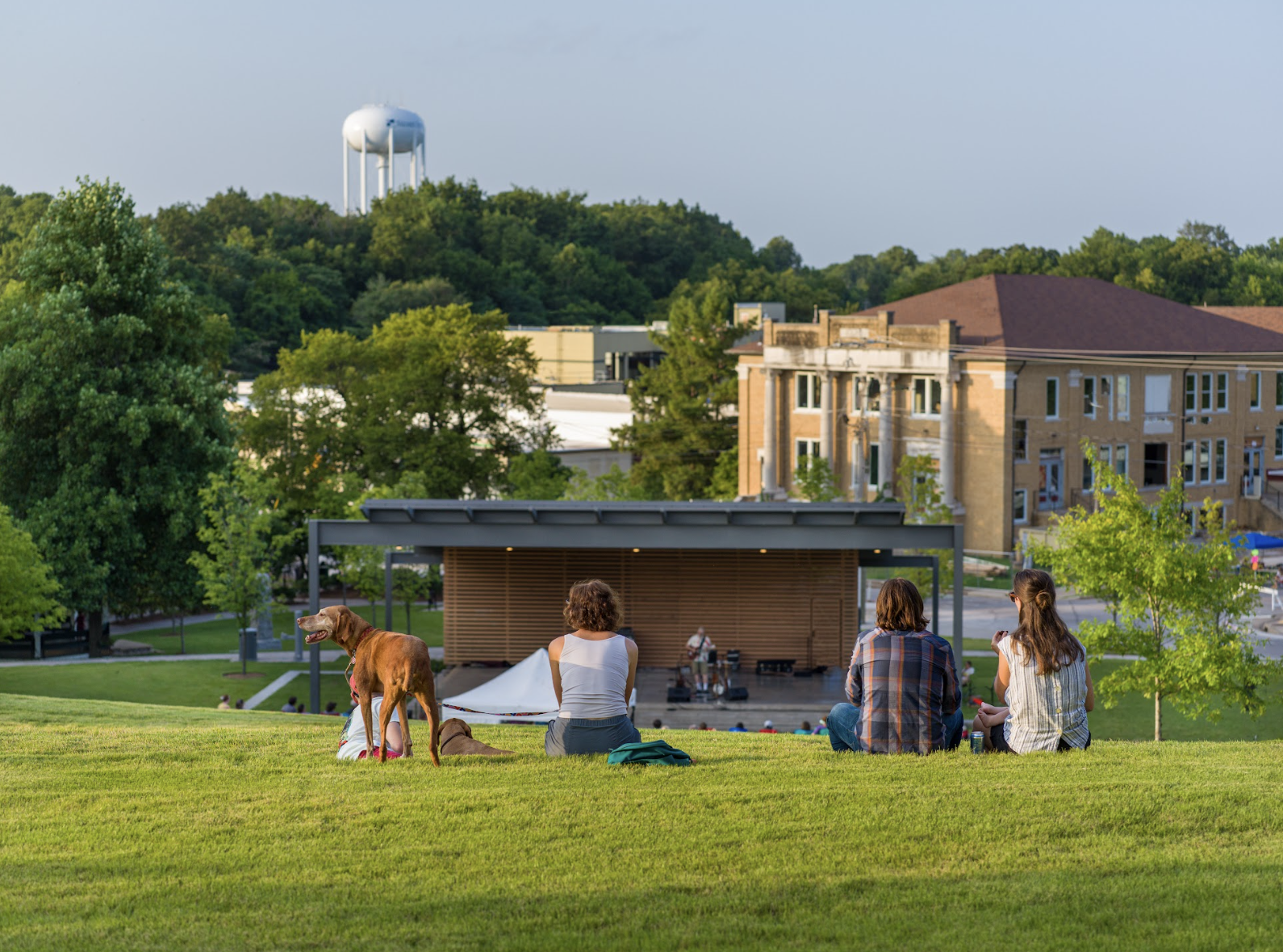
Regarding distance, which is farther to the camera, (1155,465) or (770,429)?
(770,429)

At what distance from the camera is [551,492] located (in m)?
53.6

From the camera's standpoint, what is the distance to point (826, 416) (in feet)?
208

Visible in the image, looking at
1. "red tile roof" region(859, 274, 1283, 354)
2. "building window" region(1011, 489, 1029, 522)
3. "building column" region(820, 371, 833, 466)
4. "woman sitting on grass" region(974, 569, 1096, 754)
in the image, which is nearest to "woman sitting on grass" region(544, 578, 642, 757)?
"woman sitting on grass" region(974, 569, 1096, 754)

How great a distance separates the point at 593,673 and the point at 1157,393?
192 ft

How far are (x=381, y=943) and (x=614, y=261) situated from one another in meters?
146

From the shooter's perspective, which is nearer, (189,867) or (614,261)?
(189,867)

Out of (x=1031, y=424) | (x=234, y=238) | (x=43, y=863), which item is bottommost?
(x=43, y=863)

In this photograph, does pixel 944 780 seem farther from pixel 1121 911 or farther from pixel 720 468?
pixel 720 468

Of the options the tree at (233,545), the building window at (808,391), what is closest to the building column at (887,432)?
the building window at (808,391)

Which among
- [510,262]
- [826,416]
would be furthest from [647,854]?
[510,262]

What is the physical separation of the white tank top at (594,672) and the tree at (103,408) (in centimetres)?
3187

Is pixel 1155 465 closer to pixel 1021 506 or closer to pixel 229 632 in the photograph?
pixel 1021 506

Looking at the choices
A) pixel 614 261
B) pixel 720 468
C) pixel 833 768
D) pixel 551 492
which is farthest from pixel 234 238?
pixel 833 768

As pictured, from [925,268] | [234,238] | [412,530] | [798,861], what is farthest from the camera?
[925,268]
